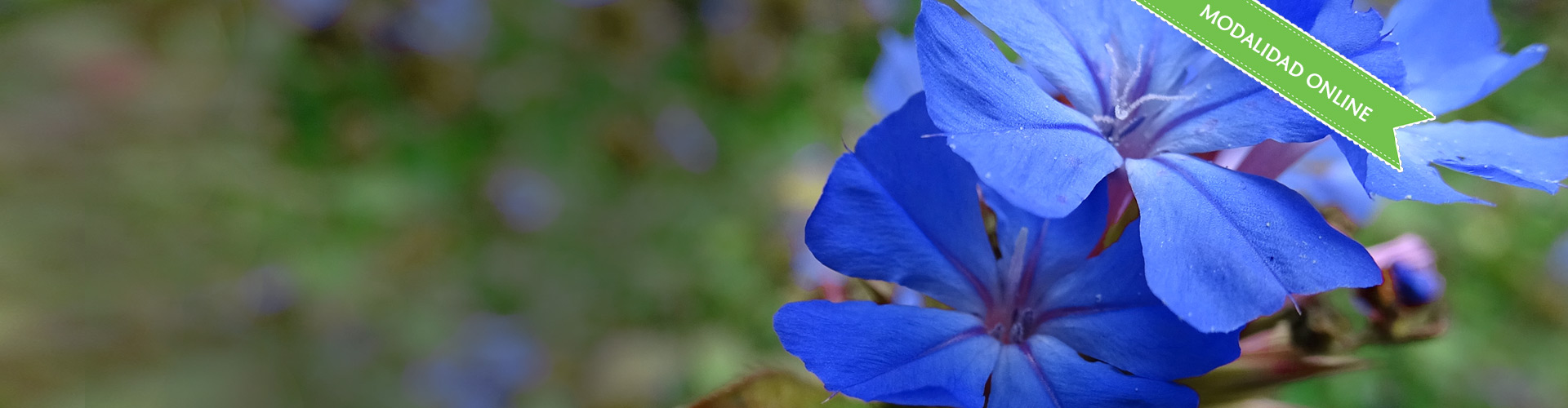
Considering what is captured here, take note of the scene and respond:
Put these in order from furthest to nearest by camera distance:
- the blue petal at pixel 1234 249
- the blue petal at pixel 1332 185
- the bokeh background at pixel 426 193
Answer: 1. the bokeh background at pixel 426 193
2. the blue petal at pixel 1332 185
3. the blue petal at pixel 1234 249

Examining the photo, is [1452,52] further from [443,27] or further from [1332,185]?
[443,27]

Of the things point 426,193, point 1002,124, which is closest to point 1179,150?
point 1002,124

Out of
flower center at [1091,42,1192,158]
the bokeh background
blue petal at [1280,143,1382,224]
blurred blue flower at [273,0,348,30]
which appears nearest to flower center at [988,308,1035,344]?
flower center at [1091,42,1192,158]

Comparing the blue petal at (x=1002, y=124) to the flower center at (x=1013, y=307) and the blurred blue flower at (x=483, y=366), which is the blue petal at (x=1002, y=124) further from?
the blurred blue flower at (x=483, y=366)

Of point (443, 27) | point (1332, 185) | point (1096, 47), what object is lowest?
point (1332, 185)

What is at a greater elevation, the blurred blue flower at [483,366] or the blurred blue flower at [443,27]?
the blurred blue flower at [443,27]

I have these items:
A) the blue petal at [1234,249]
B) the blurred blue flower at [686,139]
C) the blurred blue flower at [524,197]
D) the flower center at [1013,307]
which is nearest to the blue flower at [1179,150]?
the blue petal at [1234,249]

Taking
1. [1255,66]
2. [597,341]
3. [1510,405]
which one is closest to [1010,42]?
[1255,66]
